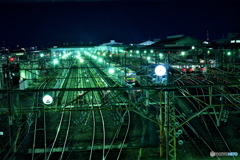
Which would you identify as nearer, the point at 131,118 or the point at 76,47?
the point at 131,118

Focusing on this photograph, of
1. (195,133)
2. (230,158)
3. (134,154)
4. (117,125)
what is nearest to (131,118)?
(117,125)

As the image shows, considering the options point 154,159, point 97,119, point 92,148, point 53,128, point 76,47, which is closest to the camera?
point 154,159

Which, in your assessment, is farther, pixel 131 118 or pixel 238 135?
pixel 131 118

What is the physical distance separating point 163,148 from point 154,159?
39 centimetres

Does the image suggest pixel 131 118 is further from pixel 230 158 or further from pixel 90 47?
pixel 90 47

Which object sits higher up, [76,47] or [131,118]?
[76,47]

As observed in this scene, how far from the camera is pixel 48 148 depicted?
725cm

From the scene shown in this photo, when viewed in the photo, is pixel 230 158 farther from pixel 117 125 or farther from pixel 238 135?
pixel 117 125

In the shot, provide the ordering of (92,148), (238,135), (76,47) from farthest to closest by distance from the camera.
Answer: (76,47), (238,135), (92,148)

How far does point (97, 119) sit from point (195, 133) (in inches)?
150

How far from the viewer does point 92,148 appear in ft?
23.4

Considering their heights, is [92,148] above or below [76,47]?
below

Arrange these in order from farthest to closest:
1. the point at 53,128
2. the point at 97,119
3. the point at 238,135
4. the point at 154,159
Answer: the point at 97,119
the point at 53,128
the point at 238,135
the point at 154,159

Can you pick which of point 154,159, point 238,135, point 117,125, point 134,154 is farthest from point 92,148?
point 238,135
